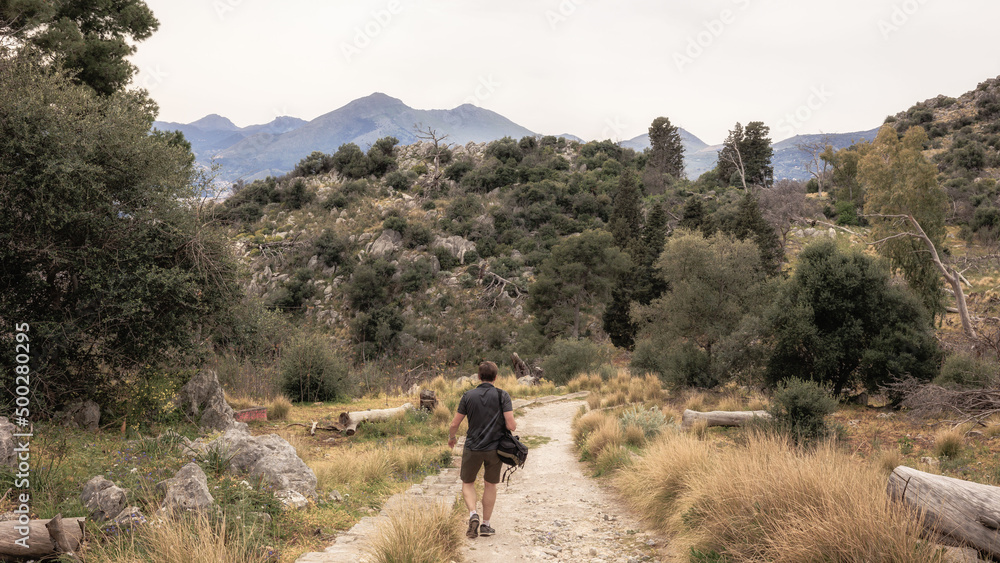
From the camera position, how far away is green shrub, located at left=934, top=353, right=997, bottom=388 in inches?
492

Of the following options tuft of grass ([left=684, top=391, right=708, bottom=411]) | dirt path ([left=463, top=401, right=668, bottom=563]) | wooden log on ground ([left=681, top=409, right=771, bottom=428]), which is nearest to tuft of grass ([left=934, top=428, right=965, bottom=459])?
wooden log on ground ([left=681, top=409, right=771, bottom=428])

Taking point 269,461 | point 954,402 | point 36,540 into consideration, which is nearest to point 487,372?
point 269,461

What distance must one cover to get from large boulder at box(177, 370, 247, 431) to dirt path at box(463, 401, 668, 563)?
6.09 metres

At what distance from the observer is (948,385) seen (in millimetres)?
12539

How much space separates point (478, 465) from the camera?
6.06 metres

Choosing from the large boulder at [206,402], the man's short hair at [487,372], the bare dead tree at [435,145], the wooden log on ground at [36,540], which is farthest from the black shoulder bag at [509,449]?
the bare dead tree at [435,145]

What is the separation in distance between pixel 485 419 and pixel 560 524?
1965 mm

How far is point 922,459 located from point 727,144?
6190 cm

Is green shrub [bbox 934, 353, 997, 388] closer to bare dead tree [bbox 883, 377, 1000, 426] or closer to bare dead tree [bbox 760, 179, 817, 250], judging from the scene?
bare dead tree [bbox 883, 377, 1000, 426]

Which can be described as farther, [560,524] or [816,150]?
[816,150]

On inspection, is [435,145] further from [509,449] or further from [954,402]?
[509,449]

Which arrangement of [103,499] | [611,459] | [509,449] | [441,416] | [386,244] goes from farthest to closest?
1. [386,244]
2. [441,416]
3. [611,459]
4. [509,449]
5. [103,499]

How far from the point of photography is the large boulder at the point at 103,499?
4934 mm

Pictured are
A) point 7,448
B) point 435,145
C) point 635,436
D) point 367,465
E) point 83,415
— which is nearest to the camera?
point 7,448
